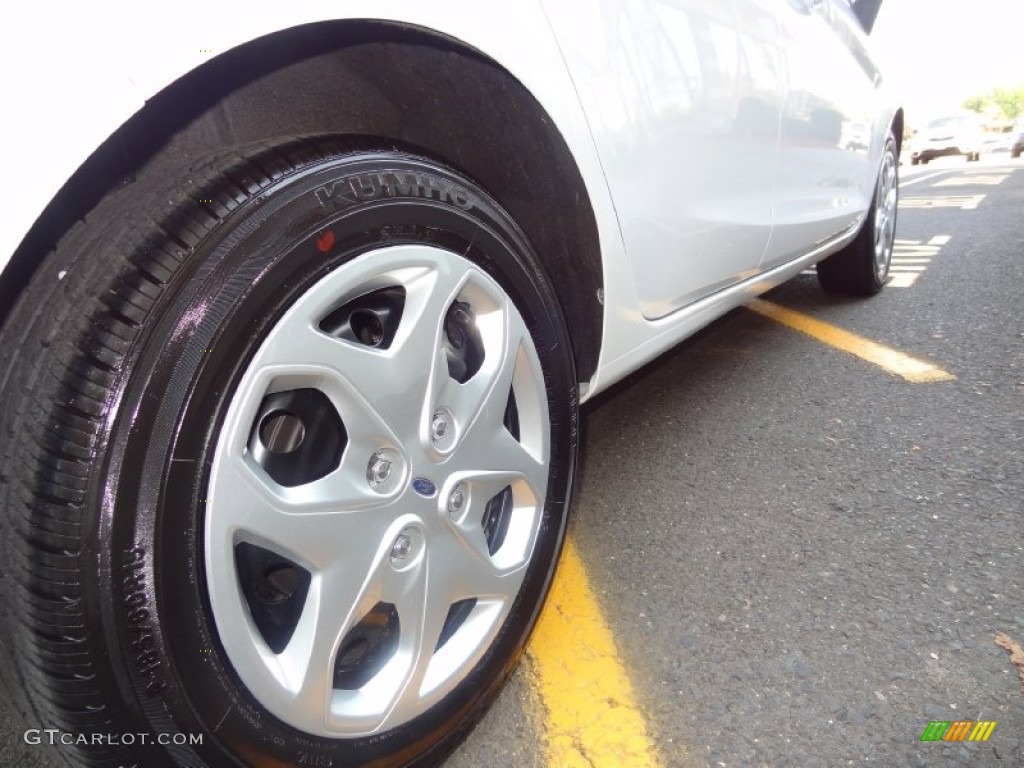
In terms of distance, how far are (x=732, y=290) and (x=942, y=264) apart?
304 cm

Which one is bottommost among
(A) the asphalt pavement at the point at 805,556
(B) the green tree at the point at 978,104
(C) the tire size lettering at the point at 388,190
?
(B) the green tree at the point at 978,104

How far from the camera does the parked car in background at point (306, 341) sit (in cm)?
76

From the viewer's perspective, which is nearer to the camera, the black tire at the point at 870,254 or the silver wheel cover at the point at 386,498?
the silver wheel cover at the point at 386,498

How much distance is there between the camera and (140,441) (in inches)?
30.0

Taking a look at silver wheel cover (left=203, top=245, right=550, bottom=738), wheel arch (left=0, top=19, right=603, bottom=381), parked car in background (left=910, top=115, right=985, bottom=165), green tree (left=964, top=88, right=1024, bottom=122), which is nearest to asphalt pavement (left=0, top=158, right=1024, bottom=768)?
silver wheel cover (left=203, top=245, right=550, bottom=738)

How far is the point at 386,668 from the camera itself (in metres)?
1.07

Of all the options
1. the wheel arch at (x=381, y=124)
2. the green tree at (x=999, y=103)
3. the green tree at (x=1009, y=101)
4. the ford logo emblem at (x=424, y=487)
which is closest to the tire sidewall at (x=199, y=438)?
the wheel arch at (x=381, y=124)

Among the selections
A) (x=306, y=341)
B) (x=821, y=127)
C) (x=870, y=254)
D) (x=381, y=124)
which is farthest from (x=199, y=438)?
(x=870, y=254)

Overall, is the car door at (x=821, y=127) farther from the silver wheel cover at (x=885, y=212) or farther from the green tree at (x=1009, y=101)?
the green tree at (x=1009, y=101)

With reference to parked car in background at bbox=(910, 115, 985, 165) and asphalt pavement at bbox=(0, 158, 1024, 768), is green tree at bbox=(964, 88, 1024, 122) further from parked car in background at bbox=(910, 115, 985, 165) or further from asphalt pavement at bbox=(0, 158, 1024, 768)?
asphalt pavement at bbox=(0, 158, 1024, 768)

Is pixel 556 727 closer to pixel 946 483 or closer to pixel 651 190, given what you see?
pixel 651 190

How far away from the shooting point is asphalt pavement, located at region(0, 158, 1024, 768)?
1212 millimetres

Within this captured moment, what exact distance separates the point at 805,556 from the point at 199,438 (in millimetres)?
1316

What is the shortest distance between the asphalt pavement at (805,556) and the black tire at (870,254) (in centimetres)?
57
